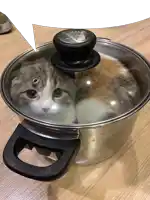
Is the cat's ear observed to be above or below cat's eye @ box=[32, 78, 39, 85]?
below

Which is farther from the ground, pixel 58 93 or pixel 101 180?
pixel 58 93

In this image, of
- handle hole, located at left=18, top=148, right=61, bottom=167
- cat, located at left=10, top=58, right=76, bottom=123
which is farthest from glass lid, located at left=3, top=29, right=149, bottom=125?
handle hole, located at left=18, top=148, right=61, bottom=167

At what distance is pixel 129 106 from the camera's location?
56 centimetres

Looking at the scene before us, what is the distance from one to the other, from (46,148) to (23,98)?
0.11 meters

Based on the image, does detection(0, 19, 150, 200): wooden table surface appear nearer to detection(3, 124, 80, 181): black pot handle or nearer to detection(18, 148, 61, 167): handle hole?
detection(18, 148, 61, 167): handle hole

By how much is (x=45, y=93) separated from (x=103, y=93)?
0.11 metres

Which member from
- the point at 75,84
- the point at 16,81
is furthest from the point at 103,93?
the point at 16,81

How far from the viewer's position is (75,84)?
→ 57 cm

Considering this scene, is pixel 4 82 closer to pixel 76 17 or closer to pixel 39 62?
pixel 39 62

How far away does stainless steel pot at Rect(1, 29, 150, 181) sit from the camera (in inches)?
19.3

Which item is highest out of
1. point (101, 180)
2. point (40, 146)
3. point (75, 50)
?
point (75, 50)

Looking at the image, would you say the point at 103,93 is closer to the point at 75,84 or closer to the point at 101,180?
the point at 75,84

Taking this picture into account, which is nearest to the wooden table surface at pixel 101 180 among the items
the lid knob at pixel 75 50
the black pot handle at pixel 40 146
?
the black pot handle at pixel 40 146

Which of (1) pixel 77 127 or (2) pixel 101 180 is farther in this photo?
(2) pixel 101 180
